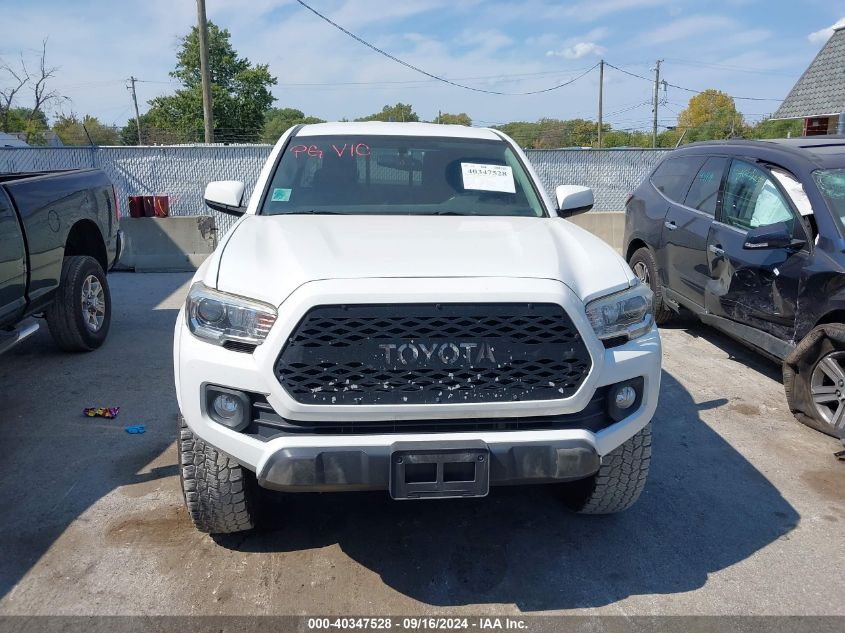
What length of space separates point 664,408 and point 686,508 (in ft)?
4.68

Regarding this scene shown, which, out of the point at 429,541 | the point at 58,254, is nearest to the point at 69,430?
the point at 58,254

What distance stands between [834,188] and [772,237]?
54 cm

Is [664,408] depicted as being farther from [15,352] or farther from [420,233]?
[15,352]

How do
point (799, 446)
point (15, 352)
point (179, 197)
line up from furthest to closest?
1. point (179, 197)
2. point (15, 352)
3. point (799, 446)

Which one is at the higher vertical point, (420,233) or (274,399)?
(420,233)

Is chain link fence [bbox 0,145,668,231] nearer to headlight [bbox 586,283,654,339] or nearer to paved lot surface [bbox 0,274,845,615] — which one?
paved lot surface [bbox 0,274,845,615]

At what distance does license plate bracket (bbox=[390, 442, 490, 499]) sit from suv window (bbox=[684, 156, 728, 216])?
13.5 feet

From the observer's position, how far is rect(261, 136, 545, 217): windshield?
386 cm

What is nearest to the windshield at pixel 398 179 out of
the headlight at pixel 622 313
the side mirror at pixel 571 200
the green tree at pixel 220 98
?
the side mirror at pixel 571 200

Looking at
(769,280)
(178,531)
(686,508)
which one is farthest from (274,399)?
(769,280)

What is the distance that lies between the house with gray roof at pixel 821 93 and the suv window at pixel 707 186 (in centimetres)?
1349

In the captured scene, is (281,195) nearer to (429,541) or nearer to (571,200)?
(571,200)

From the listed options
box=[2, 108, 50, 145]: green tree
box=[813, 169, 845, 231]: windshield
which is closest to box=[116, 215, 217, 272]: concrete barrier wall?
box=[813, 169, 845, 231]: windshield

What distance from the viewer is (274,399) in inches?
98.3
